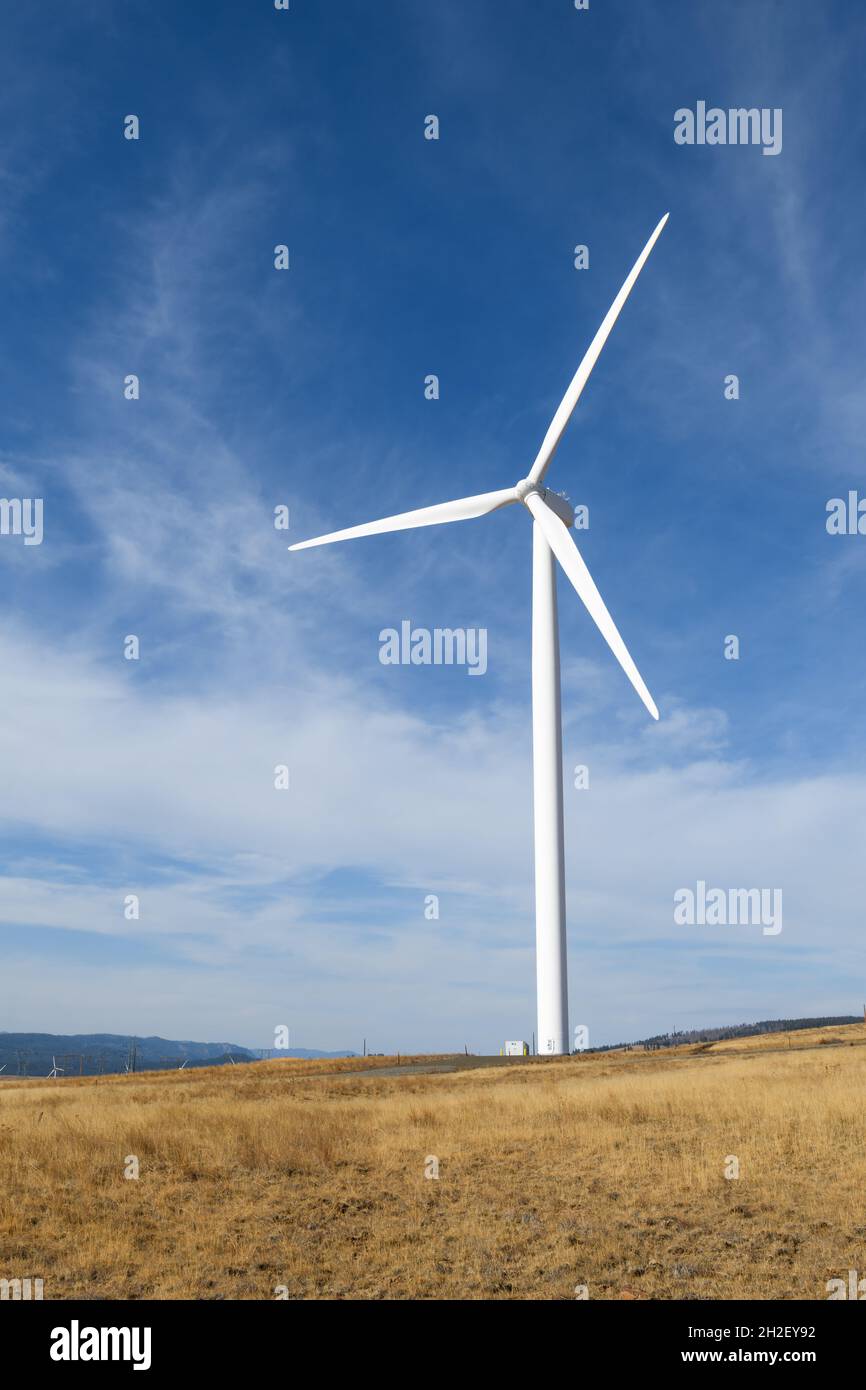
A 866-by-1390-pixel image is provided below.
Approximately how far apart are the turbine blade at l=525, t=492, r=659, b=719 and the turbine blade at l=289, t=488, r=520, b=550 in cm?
173

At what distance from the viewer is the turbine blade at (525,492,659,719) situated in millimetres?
44125

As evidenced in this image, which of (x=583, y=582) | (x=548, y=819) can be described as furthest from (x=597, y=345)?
(x=548, y=819)

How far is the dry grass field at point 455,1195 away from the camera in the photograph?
44.0 ft

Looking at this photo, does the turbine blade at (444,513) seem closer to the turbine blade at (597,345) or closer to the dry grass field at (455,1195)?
the turbine blade at (597,345)

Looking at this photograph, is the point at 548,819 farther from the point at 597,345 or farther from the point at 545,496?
the point at 597,345

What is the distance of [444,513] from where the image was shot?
55.5 metres

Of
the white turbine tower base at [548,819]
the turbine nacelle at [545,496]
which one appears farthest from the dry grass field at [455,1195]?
the turbine nacelle at [545,496]

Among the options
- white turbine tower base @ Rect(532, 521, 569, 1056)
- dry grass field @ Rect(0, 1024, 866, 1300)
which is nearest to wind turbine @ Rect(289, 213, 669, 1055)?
white turbine tower base @ Rect(532, 521, 569, 1056)

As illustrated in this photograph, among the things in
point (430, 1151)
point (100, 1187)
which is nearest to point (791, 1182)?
point (430, 1151)

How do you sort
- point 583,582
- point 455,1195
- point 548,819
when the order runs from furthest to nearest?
point 548,819 < point 583,582 < point 455,1195

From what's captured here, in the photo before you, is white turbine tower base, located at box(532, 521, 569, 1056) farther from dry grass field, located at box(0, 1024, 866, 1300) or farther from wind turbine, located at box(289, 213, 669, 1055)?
dry grass field, located at box(0, 1024, 866, 1300)

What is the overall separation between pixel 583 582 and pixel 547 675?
26.8ft
